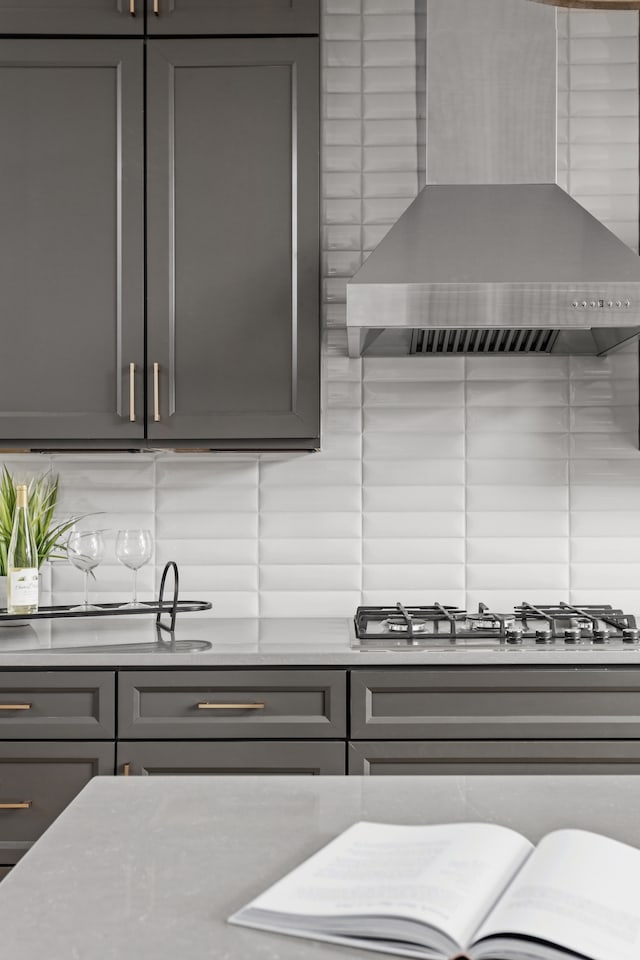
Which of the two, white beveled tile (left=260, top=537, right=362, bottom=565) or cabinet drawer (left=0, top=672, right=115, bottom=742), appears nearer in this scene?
cabinet drawer (left=0, top=672, right=115, bottom=742)

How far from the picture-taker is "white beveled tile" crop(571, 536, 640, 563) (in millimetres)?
2867

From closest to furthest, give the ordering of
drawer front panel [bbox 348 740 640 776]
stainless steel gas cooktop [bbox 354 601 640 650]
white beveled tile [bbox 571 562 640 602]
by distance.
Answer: drawer front panel [bbox 348 740 640 776], stainless steel gas cooktop [bbox 354 601 640 650], white beveled tile [bbox 571 562 640 602]

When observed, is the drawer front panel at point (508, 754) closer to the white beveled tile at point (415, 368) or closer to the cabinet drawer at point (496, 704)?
the cabinet drawer at point (496, 704)

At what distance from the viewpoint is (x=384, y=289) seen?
2.23 m

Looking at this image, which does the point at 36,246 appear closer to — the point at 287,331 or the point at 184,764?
the point at 287,331

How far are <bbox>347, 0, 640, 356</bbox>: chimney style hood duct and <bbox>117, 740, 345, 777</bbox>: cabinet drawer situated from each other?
107cm

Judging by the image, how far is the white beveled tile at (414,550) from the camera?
287 cm

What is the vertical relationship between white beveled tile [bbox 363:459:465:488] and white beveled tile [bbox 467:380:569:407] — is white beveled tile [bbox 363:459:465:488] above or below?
below

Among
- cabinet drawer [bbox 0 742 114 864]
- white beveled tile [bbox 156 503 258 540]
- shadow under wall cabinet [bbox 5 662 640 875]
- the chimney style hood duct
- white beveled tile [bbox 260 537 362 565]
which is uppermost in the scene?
the chimney style hood duct

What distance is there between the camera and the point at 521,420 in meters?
2.89

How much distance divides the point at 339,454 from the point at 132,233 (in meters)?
0.94

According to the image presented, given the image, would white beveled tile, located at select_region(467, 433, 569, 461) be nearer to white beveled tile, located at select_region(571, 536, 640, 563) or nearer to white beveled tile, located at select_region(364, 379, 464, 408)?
white beveled tile, located at select_region(364, 379, 464, 408)

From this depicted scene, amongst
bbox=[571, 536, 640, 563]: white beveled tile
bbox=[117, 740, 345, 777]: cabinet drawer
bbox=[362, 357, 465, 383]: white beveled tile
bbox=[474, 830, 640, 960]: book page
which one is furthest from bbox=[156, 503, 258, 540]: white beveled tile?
bbox=[474, 830, 640, 960]: book page

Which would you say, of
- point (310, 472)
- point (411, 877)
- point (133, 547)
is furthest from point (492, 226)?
point (411, 877)
